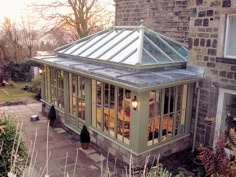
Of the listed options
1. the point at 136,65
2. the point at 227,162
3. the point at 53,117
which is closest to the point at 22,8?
the point at 53,117

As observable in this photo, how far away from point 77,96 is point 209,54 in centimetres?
517

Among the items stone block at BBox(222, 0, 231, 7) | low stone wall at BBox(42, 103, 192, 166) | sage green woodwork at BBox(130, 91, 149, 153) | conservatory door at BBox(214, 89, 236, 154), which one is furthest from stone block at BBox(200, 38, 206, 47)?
low stone wall at BBox(42, 103, 192, 166)

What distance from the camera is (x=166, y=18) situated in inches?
440

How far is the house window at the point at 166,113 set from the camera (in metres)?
7.37

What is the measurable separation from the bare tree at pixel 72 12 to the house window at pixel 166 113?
15.4 m

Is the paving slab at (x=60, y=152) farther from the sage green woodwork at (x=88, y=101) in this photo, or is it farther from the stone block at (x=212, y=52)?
the stone block at (x=212, y=52)

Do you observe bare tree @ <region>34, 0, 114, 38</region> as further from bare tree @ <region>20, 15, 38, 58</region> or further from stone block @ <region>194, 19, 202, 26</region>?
stone block @ <region>194, 19, 202, 26</region>

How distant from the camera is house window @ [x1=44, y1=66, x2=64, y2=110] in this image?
1088 centimetres

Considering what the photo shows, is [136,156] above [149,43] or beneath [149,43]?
beneath

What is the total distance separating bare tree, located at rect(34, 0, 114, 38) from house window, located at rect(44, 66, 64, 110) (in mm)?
10609

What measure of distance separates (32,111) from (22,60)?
9666mm

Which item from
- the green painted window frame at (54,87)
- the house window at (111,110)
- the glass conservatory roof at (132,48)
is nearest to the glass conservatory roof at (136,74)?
the glass conservatory roof at (132,48)

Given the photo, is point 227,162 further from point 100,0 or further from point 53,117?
point 100,0

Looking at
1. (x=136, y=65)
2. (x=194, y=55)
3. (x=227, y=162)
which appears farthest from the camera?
(x=194, y=55)
